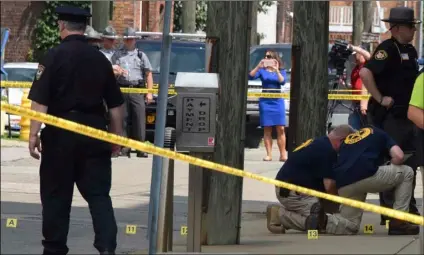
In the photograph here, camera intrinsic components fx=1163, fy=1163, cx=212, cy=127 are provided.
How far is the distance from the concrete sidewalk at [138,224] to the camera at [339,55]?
4.07 metres

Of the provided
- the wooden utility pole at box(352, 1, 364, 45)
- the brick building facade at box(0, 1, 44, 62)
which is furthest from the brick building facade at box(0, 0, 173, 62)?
the wooden utility pole at box(352, 1, 364, 45)

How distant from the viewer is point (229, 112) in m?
9.04

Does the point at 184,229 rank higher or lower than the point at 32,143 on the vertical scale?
lower

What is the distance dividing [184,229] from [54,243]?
87.2 inches

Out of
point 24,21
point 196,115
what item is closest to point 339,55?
point 196,115

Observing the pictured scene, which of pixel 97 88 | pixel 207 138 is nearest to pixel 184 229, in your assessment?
pixel 207 138

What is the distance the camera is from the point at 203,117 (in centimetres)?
793

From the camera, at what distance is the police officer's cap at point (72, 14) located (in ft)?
24.5

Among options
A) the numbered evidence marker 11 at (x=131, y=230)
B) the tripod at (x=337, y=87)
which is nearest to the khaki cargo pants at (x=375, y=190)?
the numbered evidence marker 11 at (x=131, y=230)

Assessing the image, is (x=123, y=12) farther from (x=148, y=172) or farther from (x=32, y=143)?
(x=32, y=143)

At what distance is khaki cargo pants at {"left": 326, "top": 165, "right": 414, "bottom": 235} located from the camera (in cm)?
962

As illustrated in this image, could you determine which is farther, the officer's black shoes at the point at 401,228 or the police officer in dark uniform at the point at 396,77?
the police officer in dark uniform at the point at 396,77

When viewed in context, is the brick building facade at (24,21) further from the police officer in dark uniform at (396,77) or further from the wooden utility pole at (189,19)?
the police officer in dark uniform at (396,77)

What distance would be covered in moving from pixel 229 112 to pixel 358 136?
1.40 metres
